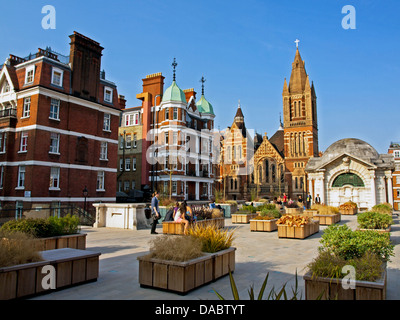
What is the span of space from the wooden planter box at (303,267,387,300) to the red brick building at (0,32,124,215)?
26.0 meters

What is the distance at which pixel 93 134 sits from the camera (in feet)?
104

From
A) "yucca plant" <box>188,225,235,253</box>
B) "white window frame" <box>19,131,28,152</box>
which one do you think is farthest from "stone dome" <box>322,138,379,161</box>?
"yucca plant" <box>188,225,235,253</box>

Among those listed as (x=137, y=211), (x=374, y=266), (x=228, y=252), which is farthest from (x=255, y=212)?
(x=374, y=266)

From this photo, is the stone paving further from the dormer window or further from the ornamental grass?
the dormer window

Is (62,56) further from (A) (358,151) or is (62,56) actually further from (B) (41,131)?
(A) (358,151)

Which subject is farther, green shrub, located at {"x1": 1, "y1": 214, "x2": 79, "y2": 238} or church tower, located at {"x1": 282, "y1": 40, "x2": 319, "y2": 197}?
church tower, located at {"x1": 282, "y1": 40, "x2": 319, "y2": 197}

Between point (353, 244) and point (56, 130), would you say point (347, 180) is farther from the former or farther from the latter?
point (353, 244)

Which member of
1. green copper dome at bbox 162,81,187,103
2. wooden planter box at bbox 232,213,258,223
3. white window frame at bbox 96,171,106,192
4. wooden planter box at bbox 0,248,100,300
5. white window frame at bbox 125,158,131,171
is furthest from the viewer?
white window frame at bbox 125,158,131,171

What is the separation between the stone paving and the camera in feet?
19.6

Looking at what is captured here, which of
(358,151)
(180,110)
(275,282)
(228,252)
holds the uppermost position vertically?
(180,110)

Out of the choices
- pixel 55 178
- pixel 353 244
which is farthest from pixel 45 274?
pixel 55 178

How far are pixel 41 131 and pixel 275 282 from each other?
1018 inches

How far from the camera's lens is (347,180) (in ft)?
117

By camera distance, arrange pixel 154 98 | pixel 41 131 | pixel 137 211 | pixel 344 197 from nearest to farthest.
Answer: pixel 137 211 < pixel 41 131 < pixel 344 197 < pixel 154 98
